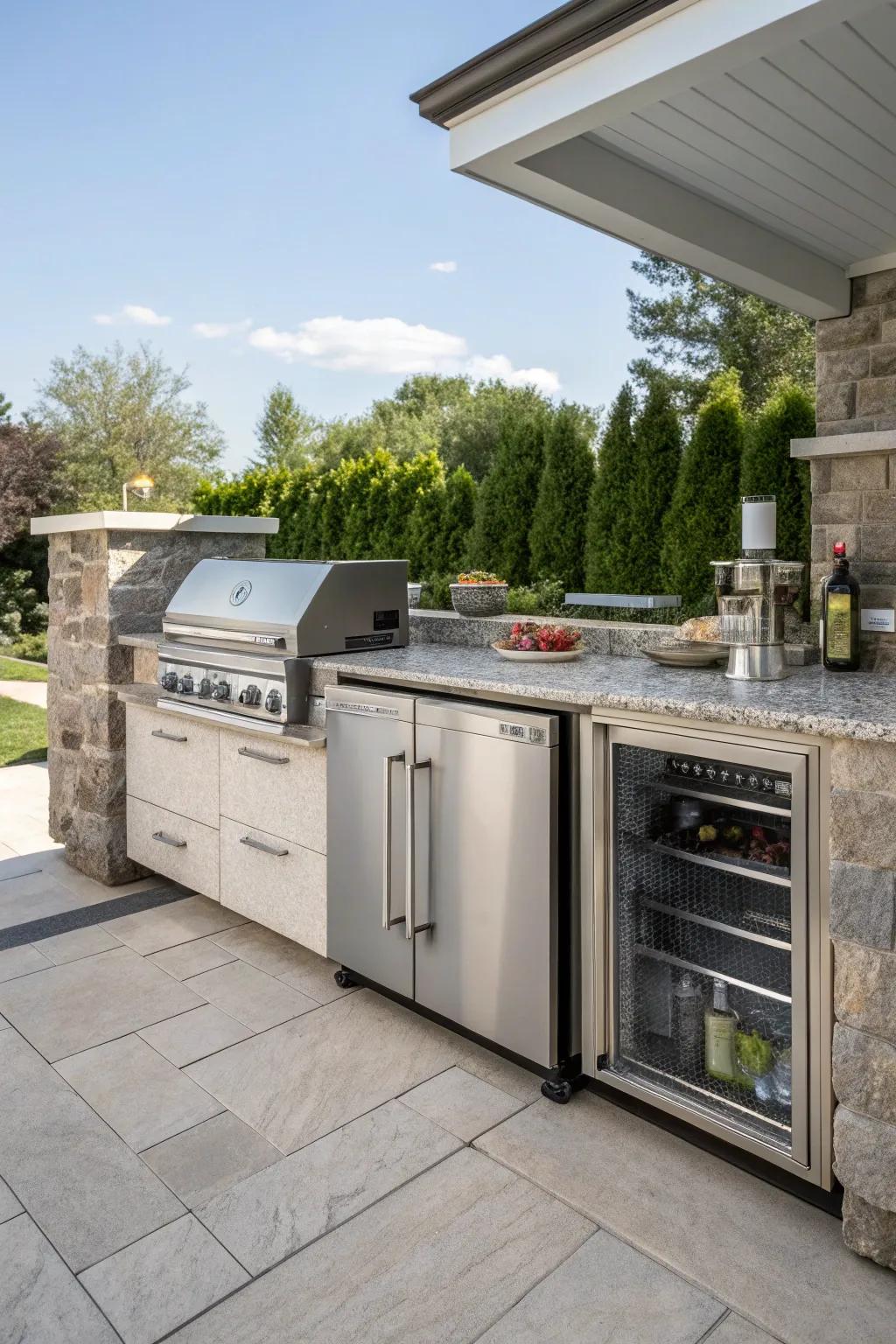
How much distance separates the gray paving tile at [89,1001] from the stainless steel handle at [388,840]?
0.71 meters

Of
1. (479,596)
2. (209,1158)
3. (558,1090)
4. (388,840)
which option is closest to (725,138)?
(479,596)

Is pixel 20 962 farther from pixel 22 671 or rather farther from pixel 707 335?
pixel 707 335

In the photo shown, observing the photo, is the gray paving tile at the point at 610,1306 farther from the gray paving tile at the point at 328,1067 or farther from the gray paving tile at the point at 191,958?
the gray paving tile at the point at 191,958

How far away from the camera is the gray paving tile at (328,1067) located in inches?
82.9

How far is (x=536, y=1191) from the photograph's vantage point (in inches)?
72.1

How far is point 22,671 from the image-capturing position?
10.2 m

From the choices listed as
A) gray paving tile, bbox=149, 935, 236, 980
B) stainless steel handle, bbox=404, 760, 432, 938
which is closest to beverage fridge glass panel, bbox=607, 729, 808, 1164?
stainless steel handle, bbox=404, 760, 432, 938

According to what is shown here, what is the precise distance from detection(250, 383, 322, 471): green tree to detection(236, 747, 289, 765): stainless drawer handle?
23037 millimetres

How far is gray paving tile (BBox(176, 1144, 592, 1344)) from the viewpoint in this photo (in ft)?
4.90

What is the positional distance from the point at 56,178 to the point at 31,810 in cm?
1667

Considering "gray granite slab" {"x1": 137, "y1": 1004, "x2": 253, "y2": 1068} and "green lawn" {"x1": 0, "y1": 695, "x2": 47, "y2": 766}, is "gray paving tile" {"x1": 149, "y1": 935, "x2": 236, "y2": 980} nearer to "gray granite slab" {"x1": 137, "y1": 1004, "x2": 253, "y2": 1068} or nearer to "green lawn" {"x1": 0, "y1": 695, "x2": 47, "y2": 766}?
"gray granite slab" {"x1": 137, "y1": 1004, "x2": 253, "y2": 1068}

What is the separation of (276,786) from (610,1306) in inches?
69.2

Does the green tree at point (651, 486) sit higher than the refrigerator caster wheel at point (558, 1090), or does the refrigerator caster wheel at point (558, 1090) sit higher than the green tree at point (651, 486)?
the green tree at point (651, 486)

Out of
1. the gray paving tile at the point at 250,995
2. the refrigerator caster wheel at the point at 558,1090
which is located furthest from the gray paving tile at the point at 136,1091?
the refrigerator caster wheel at the point at 558,1090
